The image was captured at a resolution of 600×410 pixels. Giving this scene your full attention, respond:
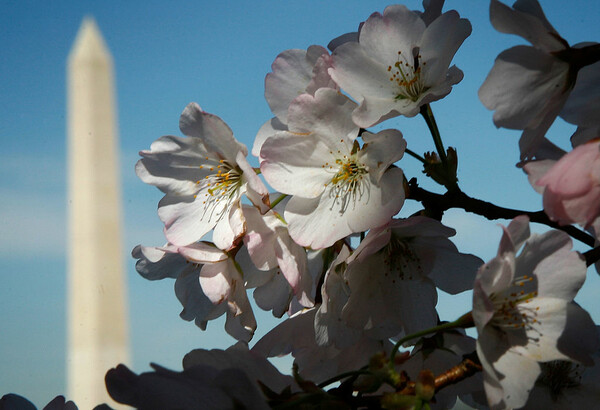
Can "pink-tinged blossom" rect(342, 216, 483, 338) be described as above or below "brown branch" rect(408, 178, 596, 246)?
below

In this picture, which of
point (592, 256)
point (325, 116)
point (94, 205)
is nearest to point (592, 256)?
point (592, 256)

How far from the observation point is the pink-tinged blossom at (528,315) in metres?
0.31

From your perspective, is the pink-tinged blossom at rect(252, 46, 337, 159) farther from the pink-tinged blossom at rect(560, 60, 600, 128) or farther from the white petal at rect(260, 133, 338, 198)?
the pink-tinged blossom at rect(560, 60, 600, 128)

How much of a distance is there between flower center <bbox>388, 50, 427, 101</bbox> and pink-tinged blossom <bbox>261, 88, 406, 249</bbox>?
6 cm

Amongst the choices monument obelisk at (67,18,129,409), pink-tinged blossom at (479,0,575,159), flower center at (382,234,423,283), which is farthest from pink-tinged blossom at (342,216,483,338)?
monument obelisk at (67,18,129,409)

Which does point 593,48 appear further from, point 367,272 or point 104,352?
point 104,352

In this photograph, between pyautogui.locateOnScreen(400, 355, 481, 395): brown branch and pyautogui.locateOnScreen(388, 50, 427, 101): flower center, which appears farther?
pyautogui.locateOnScreen(388, 50, 427, 101): flower center

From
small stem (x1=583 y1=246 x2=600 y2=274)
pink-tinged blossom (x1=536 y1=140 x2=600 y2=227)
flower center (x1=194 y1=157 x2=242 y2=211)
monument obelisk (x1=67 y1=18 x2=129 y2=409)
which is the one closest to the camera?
pink-tinged blossom (x1=536 y1=140 x2=600 y2=227)

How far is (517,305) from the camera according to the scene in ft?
1.13

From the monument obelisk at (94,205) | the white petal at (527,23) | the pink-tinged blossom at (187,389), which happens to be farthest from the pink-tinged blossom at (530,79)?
the monument obelisk at (94,205)

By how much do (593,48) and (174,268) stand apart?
366 mm

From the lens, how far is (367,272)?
1.47ft

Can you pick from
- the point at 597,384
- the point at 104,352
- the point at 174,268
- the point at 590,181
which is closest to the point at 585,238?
the point at 597,384

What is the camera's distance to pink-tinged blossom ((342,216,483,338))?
430 millimetres
